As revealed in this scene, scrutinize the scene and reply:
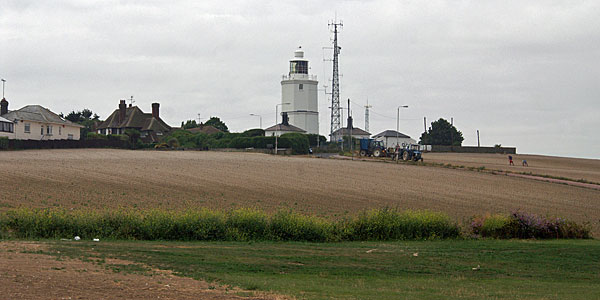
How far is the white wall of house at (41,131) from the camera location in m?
87.6

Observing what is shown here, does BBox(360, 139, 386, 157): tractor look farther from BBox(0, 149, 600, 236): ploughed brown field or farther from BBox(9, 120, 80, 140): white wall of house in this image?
BBox(9, 120, 80, 140): white wall of house

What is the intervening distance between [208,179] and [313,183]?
6.84 meters

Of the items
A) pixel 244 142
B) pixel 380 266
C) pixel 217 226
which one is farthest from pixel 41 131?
pixel 380 266

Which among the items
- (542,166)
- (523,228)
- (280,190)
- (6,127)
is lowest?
(523,228)

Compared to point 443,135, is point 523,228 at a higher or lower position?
lower

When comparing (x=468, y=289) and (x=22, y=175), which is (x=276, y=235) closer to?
(x=468, y=289)

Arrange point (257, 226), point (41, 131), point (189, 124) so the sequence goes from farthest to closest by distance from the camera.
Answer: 1. point (189, 124)
2. point (41, 131)
3. point (257, 226)

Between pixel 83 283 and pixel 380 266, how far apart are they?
869cm

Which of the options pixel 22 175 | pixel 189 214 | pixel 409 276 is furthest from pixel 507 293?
pixel 22 175

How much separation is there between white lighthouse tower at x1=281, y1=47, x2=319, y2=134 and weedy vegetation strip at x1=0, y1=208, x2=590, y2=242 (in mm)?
93226

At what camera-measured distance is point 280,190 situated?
40031mm

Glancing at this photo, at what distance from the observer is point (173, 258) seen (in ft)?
58.5

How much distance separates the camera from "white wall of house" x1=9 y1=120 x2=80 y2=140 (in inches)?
3450

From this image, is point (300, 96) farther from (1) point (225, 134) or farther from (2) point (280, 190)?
(2) point (280, 190)
